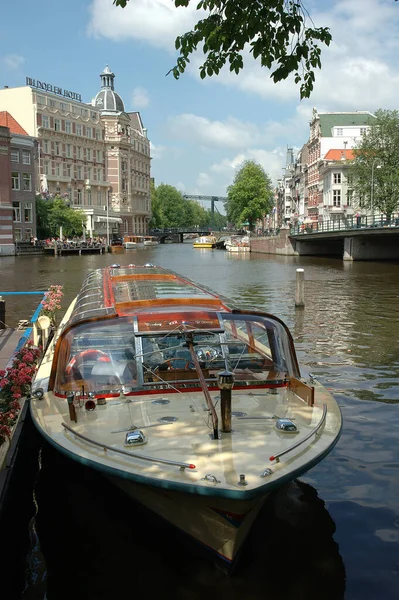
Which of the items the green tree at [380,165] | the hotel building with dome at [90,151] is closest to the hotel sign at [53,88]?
the hotel building with dome at [90,151]

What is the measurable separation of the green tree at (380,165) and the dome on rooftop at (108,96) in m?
61.0

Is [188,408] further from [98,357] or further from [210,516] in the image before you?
[210,516]

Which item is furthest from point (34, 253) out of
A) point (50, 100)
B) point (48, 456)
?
point (48, 456)

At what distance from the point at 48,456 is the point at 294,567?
4150 millimetres

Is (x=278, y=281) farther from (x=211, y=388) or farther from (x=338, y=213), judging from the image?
(x=338, y=213)

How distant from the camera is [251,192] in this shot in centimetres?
10581

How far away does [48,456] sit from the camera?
8.69 m

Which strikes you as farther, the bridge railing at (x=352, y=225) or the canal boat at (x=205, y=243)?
the canal boat at (x=205, y=243)

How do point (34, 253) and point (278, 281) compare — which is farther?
point (34, 253)

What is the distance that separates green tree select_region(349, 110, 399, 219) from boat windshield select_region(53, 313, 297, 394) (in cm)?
5858

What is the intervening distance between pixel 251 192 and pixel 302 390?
100548mm

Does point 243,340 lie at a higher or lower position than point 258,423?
higher

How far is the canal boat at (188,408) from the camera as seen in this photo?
5.53 m

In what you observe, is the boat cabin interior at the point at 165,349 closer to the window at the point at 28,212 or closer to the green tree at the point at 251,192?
the window at the point at 28,212
